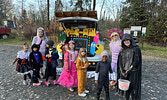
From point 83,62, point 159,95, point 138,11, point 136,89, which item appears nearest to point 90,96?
point 83,62

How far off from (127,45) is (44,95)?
2623mm

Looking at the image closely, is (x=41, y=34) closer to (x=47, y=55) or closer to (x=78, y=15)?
(x=47, y=55)

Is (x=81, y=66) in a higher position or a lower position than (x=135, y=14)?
lower

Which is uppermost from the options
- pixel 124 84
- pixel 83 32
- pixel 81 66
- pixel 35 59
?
pixel 83 32

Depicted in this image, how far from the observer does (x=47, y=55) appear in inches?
146

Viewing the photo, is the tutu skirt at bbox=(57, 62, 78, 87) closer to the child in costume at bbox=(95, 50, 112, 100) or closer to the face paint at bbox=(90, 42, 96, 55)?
the child in costume at bbox=(95, 50, 112, 100)

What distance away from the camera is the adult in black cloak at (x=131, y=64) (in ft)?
8.24

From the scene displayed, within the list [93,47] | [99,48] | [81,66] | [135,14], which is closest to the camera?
[81,66]

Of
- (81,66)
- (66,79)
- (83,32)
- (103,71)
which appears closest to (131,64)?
(103,71)

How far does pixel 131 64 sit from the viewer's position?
8.37 ft

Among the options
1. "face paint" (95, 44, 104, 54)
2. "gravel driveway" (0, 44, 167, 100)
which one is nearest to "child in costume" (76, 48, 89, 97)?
"gravel driveway" (0, 44, 167, 100)

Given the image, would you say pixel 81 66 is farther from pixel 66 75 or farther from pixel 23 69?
pixel 23 69

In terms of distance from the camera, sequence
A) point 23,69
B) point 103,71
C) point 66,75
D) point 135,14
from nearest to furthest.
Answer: point 103,71 < point 66,75 < point 23,69 < point 135,14

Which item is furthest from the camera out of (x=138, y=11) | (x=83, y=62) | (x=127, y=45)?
(x=138, y=11)
